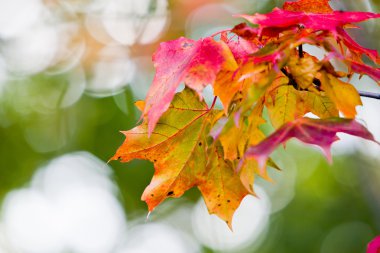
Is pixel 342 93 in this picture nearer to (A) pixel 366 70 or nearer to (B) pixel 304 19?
(A) pixel 366 70

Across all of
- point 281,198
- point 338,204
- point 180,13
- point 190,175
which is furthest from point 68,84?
point 190,175

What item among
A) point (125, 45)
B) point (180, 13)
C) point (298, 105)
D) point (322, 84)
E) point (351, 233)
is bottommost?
point (351, 233)

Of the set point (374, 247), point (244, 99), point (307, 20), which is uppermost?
point (307, 20)

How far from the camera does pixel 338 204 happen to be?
5699 mm

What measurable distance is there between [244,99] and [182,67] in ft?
0.47

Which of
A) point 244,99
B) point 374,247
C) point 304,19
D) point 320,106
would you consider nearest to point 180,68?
point 244,99

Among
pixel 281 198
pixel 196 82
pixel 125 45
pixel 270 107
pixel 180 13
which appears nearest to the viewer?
pixel 196 82

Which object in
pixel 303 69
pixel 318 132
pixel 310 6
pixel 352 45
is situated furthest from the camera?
pixel 310 6

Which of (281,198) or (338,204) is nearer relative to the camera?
(338,204)

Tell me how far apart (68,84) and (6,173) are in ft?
4.20

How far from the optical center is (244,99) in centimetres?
96

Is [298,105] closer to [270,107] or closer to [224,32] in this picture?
[270,107]

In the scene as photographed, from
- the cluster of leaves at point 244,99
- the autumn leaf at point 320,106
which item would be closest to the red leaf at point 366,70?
the cluster of leaves at point 244,99

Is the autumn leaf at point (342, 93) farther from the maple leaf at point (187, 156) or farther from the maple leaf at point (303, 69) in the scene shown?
the maple leaf at point (187, 156)
